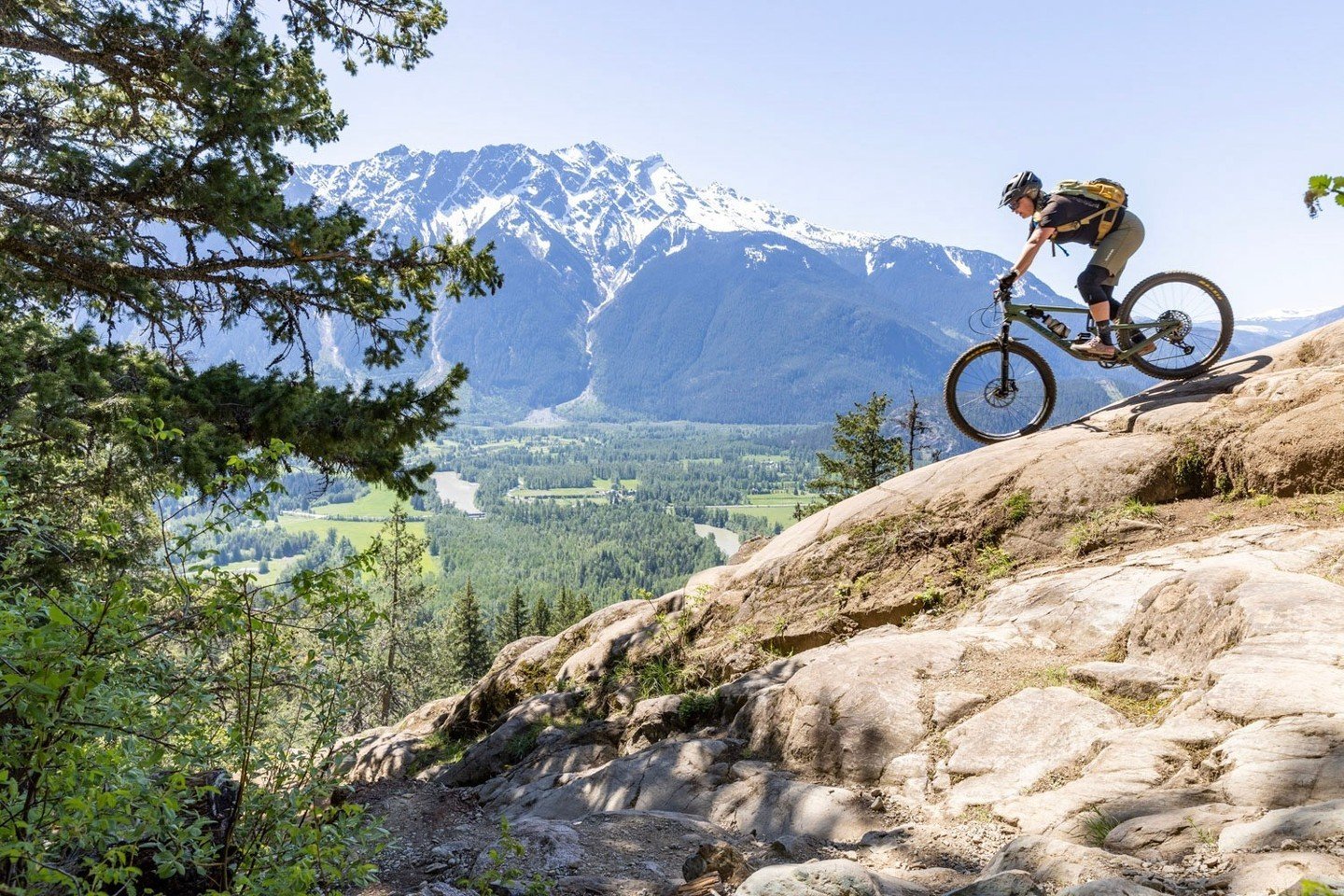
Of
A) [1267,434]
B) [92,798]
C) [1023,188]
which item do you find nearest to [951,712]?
[1267,434]

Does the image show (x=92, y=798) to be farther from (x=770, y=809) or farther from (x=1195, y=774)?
(x=1195, y=774)

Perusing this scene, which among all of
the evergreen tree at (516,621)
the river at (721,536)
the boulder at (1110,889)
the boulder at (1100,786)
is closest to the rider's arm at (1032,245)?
the boulder at (1100,786)

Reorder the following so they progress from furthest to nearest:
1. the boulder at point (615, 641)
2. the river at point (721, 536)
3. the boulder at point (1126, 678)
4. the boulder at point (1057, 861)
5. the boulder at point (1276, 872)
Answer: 1. the river at point (721, 536)
2. the boulder at point (615, 641)
3. the boulder at point (1126, 678)
4. the boulder at point (1057, 861)
5. the boulder at point (1276, 872)

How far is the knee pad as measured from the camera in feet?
30.1

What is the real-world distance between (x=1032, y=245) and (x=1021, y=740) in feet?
20.4

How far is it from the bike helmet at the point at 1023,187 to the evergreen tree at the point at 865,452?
2284 cm

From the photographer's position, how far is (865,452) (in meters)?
32.8

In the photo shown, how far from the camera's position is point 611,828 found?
18.5ft

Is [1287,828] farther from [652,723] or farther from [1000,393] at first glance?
[1000,393]

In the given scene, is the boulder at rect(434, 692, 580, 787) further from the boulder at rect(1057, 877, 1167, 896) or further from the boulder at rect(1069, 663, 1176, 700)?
the boulder at rect(1057, 877, 1167, 896)

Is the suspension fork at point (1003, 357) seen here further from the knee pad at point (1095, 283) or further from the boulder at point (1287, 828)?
the boulder at point (1287, 828)

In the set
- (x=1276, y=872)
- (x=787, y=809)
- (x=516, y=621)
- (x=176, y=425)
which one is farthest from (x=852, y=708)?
(x=516, y=621)

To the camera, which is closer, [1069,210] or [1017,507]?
[1017,507]

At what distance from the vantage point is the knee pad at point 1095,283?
918 cm
